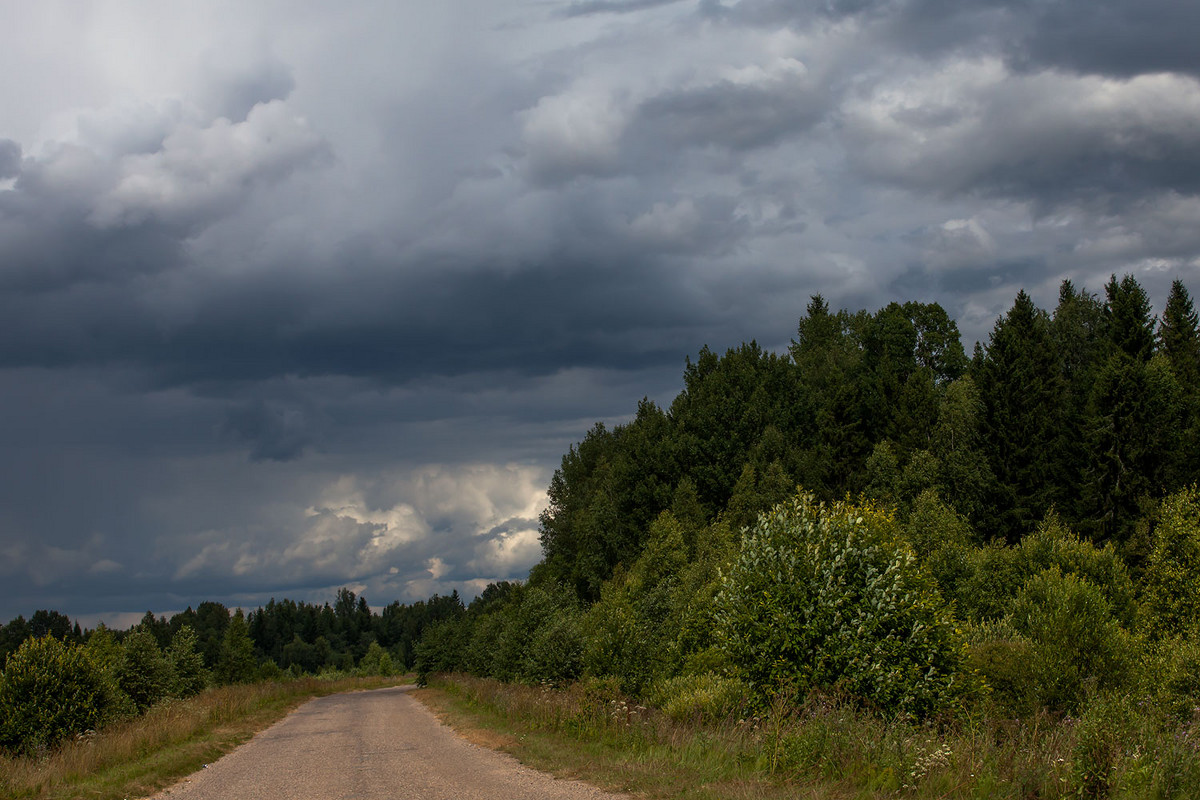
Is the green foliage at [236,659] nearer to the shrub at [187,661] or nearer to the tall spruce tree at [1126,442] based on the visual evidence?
the shrub at [187,661]

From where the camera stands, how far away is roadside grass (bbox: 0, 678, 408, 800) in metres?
17.8

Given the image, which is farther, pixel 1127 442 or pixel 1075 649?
pixel 1127 442

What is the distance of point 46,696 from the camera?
1032 inches

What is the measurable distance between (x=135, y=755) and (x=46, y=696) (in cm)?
A: 604

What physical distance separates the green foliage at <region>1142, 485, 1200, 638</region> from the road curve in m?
36.3

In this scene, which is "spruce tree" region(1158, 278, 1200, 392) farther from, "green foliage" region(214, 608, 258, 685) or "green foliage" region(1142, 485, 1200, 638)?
"green foliage" region(214, 608, 258, 685)

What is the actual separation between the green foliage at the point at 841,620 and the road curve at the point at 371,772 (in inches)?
206

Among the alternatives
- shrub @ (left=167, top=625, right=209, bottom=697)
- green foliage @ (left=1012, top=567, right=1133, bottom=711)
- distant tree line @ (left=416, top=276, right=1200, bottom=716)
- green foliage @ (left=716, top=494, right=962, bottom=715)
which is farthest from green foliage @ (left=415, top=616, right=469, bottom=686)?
green foliage @ (left=716, top=494, right=962, bottom=715)

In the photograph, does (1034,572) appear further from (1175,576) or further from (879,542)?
(879,542)

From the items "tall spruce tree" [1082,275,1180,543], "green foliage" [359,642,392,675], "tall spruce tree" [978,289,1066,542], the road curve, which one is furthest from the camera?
"green foliage" [359,642,392,675]

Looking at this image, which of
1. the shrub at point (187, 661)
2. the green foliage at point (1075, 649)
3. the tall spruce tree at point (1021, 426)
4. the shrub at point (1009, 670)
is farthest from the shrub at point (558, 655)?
the tall spruce tree at point (1021, 426)

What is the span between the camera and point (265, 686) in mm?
56219

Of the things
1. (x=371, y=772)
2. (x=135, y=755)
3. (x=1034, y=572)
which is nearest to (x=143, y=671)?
(x=135, y=755)

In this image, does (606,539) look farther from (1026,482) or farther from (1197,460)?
(1197,460)
